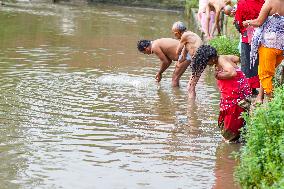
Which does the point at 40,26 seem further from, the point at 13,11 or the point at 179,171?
the point at 179,171

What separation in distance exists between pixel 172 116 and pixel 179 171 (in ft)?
8.43

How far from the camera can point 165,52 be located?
39.0 feet

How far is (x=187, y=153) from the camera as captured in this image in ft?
23.7

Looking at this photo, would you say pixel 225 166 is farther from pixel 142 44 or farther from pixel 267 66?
pixel 142 44

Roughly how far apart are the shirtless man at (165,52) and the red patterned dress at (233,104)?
3.75m

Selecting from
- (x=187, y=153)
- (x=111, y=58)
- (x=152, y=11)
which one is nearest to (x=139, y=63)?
(x=111, y=58)

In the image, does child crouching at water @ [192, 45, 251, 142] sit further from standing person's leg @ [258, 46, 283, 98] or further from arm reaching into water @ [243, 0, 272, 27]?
arm reaching into water @ [243, 0, 272, 27]

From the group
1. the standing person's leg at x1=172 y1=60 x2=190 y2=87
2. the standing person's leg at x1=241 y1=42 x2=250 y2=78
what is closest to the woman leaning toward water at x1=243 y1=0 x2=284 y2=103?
the standing person's leg at x1=241 y1=42 x2=250 y2=78

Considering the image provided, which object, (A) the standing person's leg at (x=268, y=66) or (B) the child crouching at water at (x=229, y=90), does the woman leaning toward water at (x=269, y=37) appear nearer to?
(A) the standing person's leg at (x=268, y=66)

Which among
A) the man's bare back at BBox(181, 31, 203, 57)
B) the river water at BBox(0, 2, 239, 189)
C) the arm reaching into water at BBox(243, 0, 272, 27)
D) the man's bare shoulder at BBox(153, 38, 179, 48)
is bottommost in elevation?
the river water at BBox(0, 2, 239, 189)

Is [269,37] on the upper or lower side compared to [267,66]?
upper

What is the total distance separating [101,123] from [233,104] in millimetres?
1647

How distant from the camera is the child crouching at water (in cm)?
763

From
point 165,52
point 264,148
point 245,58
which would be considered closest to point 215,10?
point 165,52
